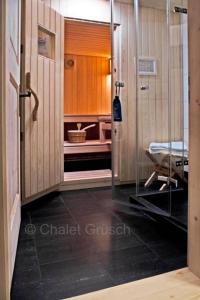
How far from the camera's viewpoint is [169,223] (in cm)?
199

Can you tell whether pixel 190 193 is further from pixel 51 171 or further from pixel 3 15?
pixel 51 171

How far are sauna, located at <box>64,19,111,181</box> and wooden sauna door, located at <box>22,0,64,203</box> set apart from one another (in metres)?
1.21

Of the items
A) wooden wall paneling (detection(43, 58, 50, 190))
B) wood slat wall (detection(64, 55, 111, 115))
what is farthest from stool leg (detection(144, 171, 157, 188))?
wood slat wall (detection(64, 55, 111, 115))

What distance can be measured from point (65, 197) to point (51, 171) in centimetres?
32

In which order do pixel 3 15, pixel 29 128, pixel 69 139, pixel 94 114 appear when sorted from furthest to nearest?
pixel 94 114, pixel 69 139, pixel 29 128, pixel 3 15

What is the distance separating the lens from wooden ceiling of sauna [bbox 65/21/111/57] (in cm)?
371

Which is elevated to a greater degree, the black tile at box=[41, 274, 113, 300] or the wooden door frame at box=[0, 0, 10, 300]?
the wooden door frame at box=[0, 0, 10, 300]

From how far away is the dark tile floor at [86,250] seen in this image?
4.34 ft

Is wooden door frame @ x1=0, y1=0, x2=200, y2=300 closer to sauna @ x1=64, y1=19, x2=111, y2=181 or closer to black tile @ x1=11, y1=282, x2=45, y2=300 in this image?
black tile @ x1=11, y1=282, x2=45, y2=300

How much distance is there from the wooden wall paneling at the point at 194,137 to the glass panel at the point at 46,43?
171cm

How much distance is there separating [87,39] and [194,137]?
3.41 m

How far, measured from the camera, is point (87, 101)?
17.1ft

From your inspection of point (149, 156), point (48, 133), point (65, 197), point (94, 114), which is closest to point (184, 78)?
point (149, 156)

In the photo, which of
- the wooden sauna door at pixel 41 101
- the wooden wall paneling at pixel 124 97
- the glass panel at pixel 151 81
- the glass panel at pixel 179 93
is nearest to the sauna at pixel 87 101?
the wooden wall paneling at pixel 124 97
